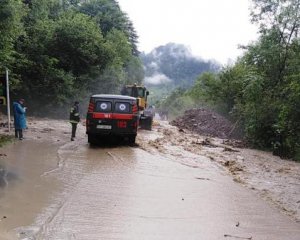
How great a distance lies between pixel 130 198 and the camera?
29.5ft

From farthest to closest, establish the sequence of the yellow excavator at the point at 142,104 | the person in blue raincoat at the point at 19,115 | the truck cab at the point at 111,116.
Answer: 1. the yellow excavator at the point at 142,104
2. the person in blue raincoat at the point at 19,115
3. the truck cab at the point at 111,116

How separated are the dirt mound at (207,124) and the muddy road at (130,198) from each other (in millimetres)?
12811

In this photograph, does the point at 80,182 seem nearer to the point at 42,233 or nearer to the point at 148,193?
the point at 148,193

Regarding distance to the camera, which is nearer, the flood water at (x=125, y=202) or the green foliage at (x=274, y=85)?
the flood water at (x=125, y=202)

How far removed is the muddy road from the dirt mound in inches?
504

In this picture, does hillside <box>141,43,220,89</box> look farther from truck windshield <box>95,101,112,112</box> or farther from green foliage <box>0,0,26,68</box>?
truck windshield <box>95,101,112,112</box>

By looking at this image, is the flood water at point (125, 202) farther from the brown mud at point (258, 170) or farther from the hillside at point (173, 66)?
the hillside at point (173, 66)

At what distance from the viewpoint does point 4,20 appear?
61.3ft

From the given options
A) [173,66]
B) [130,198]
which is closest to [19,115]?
[130,198]

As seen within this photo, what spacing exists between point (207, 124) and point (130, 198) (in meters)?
22.3

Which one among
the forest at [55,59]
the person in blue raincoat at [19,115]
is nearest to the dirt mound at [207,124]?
the forest at [55,59]

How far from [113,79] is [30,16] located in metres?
10.4

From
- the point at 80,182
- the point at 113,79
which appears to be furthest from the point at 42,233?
the point at 113,79

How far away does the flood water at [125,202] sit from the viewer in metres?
6.89
